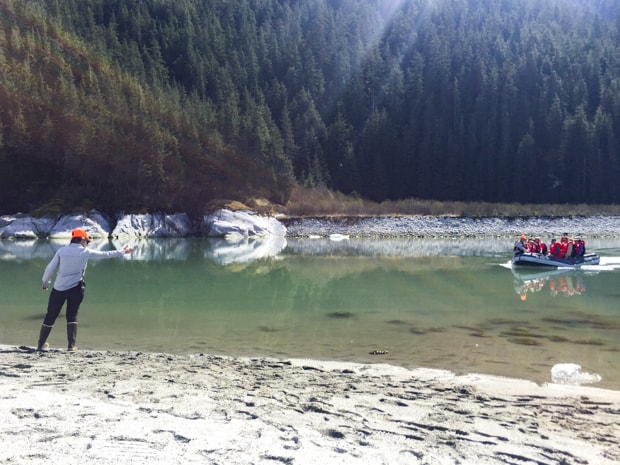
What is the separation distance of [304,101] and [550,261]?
76.6 meters

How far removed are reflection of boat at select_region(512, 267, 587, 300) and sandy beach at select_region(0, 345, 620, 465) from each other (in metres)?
12.7

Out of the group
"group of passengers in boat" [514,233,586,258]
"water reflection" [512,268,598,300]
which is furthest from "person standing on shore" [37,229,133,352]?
"group of passengers in boat" [514,233,586,258]

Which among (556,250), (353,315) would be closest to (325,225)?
(556,250)

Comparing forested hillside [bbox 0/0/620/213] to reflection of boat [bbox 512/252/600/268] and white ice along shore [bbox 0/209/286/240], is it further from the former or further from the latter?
reflection of boat [bbox 512/252/600/268]

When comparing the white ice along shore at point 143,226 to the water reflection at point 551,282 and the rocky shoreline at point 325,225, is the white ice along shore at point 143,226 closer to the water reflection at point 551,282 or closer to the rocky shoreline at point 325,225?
the rocky shoreline at point 325,225

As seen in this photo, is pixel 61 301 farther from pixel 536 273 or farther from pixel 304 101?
pixel 304 101

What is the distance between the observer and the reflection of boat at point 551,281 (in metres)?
21.7

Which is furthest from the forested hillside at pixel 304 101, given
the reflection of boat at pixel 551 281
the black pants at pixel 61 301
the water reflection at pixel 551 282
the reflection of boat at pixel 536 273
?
the black pants at pixel 61 301

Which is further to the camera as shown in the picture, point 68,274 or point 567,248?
point 567,248

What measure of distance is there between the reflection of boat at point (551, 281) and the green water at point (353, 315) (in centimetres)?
9

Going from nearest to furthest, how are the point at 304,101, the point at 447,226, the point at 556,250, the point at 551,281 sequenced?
the point at 551,281, the point at 556,250, the point at 447,226, the point at 304,101

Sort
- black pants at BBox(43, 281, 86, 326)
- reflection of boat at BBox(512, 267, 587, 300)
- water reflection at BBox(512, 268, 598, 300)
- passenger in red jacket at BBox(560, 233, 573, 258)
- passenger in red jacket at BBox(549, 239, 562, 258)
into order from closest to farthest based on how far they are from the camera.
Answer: black pants at BBox(43, 281, 86, 326), water reflection at BBox(512, 268, 598, 300), reflection of boat at BBox(512, 267, 587, 300), passenger in red jacket at BBox(560, 233, 573, 258), passenger in red jacket at BBox(549, 239, 562, 258)

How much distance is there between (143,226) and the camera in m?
67.1

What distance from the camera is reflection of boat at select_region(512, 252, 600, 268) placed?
30.8m
